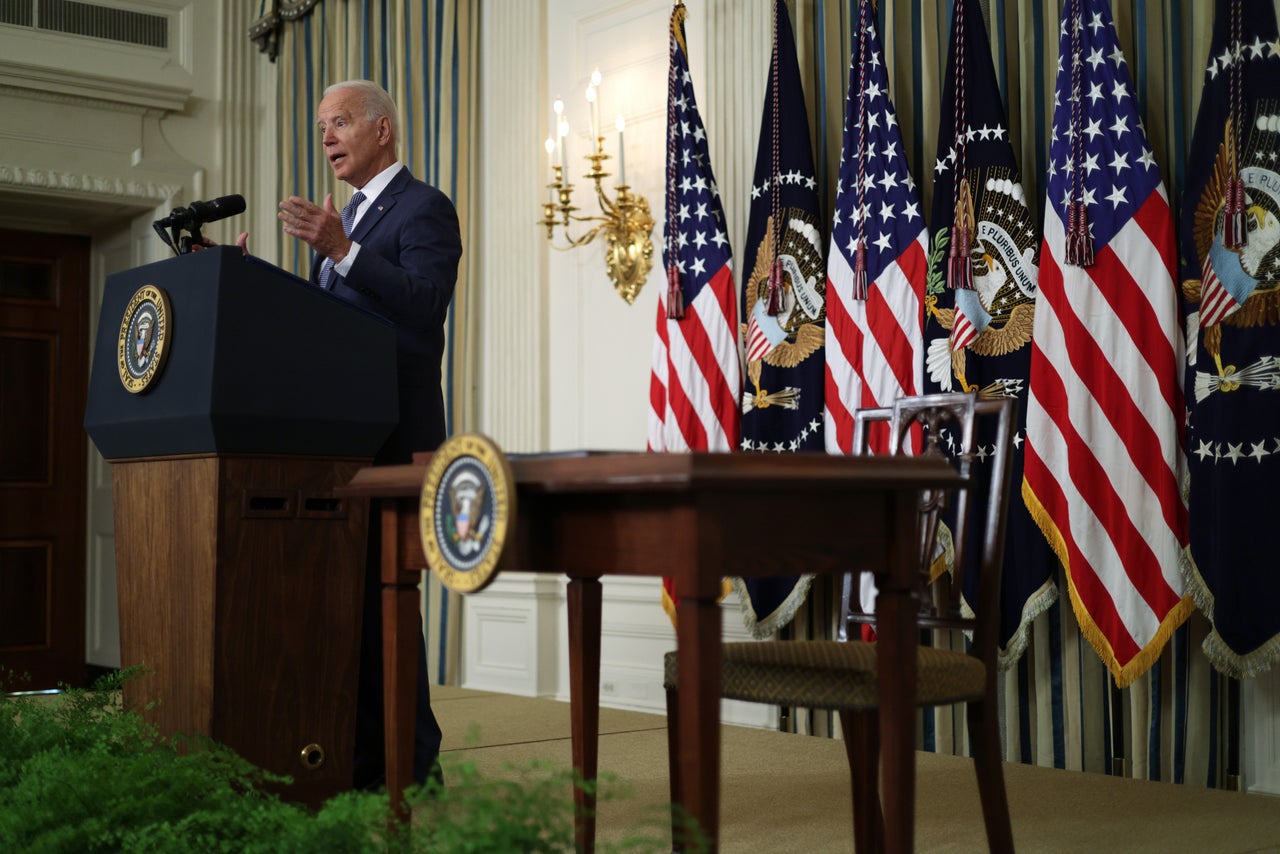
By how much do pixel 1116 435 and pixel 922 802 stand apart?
3.50 ft

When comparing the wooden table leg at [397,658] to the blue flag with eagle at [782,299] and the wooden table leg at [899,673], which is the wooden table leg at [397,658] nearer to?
the wooden table leg at [899,673]

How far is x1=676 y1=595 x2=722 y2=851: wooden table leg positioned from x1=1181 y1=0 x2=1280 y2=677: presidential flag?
2052 millimetres

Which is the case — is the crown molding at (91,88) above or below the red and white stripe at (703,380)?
above

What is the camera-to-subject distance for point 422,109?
20.4ft

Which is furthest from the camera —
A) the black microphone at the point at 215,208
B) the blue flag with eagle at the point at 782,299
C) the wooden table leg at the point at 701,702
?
the blue flag with eagle at the point at 782,299

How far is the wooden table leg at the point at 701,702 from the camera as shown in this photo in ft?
5.23

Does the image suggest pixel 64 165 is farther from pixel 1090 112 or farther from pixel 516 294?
pixel 1090 112

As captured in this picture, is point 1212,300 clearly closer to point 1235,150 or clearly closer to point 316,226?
point 1235,150

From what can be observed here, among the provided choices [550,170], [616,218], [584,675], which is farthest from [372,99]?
[550,170]

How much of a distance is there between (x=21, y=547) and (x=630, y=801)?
495 cm

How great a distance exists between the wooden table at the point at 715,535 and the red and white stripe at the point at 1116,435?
72.2 inches

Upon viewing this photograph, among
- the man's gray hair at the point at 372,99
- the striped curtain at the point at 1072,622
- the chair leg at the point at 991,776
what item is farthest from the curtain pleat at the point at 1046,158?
the man's gray hair at the point at 372,99

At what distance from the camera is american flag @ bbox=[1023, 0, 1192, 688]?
342cm

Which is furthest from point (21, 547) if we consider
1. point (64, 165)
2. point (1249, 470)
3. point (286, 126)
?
point (1249, 470)
